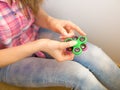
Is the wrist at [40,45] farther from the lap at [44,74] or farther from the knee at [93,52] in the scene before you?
the knee at [93,52]

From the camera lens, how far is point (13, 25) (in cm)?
92

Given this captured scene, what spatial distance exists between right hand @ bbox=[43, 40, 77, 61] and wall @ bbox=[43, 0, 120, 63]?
37 cm

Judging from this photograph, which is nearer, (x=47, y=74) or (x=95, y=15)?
(x=47, y=74)

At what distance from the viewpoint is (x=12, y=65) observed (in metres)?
0.93

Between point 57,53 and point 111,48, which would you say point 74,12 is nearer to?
point 111,48

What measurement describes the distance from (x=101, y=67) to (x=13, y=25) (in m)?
0.39

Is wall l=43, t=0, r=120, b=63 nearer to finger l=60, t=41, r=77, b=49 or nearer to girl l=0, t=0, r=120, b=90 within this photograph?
girl l=0, t=0, r=120, b=90

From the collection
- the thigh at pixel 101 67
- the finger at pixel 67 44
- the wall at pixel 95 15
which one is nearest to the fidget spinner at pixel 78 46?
the finger at pixel 67 44

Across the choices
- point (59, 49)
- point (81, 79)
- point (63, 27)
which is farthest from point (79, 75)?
point (63, 27)

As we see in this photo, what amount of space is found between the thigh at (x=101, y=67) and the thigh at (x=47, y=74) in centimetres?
10

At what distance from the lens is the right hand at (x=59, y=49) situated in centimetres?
86

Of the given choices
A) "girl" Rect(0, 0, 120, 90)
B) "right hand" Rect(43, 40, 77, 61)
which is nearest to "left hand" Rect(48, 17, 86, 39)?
"girl" Rect(0, 0, 120, 90)

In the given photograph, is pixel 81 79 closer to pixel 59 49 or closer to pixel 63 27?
pixel 59 49

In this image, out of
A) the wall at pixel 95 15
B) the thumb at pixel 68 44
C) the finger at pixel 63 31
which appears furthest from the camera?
the wall at pixel 95 15
